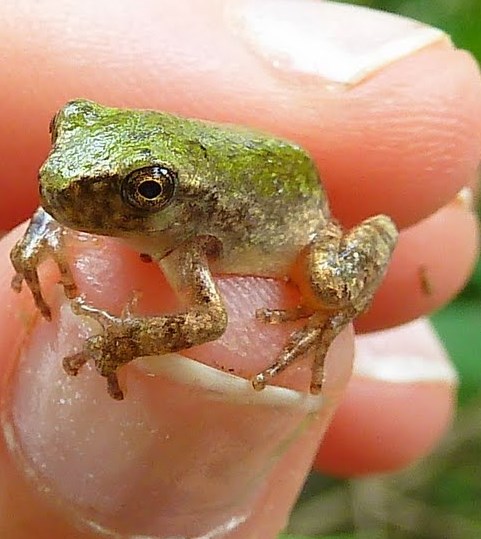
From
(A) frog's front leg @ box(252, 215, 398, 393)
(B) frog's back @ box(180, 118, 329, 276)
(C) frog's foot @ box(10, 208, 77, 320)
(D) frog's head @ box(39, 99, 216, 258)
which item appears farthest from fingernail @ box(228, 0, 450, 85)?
(C) frog's foot @ box(10, 208, 77, 320)

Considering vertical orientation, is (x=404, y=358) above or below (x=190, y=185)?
below

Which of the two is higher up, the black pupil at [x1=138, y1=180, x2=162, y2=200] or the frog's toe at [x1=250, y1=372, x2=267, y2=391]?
the black pupil at [x1=138, y1=180, x2=162, y2=200]

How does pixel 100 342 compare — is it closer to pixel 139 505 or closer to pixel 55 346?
pixel 55 346

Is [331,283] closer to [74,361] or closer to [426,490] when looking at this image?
[74,361]

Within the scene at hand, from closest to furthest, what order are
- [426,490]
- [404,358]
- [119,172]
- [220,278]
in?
[119,172] < [220,278] < [404,358] < [426,490]

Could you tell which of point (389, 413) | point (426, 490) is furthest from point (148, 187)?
point (426, 490)

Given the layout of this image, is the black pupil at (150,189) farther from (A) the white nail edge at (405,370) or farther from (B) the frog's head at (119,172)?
(A) the white nail edge at (405,370)

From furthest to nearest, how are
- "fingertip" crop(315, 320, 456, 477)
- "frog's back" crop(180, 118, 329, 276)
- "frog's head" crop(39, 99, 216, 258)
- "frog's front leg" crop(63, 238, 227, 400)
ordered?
1. "fingertip" crop(315, 320, 456, 477)
2. "frog's back" crop(180, 118, 329, 276)
3. "frog's front leg" crop(63, 238, 227, 400)
4. "frog's head" crop(39, 99, 216, 258)

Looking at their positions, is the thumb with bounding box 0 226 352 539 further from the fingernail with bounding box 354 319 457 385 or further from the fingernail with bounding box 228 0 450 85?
the fingernail with bounding box 354 319 457 385

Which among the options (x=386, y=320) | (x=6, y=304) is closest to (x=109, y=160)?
(x=6, y=304)
